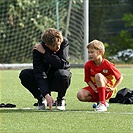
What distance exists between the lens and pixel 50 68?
7.32 metres

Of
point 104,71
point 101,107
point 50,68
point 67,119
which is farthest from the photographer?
point 104,71

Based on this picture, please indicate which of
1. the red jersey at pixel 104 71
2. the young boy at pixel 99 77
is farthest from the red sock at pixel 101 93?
the red jersey at pixel 104 71

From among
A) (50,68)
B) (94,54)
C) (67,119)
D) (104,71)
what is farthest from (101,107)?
(67,119)

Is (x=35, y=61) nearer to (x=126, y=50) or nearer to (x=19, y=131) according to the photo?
(x=19, y=131)

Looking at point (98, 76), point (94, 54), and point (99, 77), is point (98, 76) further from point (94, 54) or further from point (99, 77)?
point (94, 54)

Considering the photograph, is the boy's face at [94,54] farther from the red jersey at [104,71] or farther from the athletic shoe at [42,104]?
the athletic shoe at [42,104]

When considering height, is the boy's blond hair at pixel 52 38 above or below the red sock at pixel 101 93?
above

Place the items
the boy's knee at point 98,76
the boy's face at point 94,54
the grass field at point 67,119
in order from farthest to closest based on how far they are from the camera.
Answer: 1. the boy's face at point 94,54
2. the boy's knee at point 98,76
3. the grass field at point 67,119

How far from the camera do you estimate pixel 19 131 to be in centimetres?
555

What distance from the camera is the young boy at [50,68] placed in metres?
7.04

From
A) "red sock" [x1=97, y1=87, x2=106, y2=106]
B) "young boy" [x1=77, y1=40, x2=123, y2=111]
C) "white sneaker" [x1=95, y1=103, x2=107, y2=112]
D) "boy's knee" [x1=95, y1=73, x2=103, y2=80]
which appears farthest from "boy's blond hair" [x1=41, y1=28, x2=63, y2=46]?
"white sneaker" [x1=95, y1=103, x2=107, y2=112]

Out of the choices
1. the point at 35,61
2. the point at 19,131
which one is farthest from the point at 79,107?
the point at 19,131

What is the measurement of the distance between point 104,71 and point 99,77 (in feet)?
0.80

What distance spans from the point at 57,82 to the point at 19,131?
1693 millimetres
